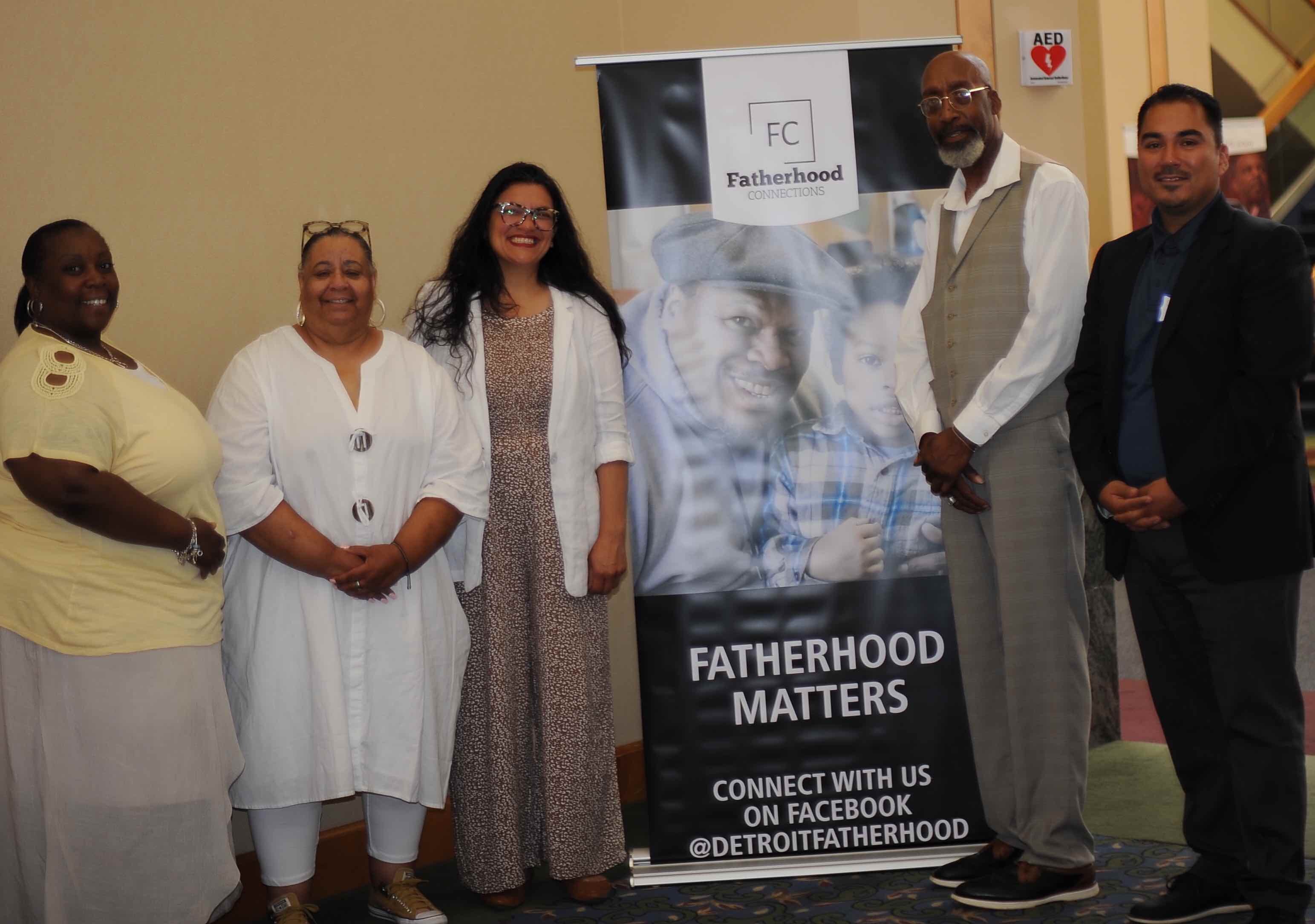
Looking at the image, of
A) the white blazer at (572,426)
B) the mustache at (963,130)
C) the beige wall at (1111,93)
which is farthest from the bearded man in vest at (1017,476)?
the beige wall at (1111,93)

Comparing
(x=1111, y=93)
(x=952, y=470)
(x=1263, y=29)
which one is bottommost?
(x=952, y=470)

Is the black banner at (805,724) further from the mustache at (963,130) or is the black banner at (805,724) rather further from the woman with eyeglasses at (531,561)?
the mustache at (963,130)

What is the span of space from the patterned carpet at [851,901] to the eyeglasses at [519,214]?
1.77m

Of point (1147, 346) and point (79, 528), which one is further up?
point (1147, 346)

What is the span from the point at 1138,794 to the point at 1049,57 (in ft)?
8.76

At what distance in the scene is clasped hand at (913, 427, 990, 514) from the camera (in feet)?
9.91

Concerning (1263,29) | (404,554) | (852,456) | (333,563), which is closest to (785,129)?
(852,456)

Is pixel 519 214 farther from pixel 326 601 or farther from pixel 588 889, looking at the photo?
pixel 588 889

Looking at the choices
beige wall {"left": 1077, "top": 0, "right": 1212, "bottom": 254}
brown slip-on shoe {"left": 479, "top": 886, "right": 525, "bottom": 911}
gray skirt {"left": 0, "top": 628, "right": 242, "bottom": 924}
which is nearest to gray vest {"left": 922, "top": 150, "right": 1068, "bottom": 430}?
brown slip-on shoe {"left": 479, "top": 886, "right": 525, "bottom": 911}

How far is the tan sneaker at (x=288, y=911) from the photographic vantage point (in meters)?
3.01

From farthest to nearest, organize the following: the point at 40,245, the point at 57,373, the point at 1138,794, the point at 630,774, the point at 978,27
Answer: the point at 978,27, the point at 630,774, the point at 1138,794, the point at 40,245, the point at 57,373

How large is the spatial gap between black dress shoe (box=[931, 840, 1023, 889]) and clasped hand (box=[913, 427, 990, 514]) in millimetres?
865

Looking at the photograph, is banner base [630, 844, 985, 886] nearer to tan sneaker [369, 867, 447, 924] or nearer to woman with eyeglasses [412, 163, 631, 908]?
woman with eyeglasses [412, 163, 631, 908]

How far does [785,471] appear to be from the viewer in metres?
3.38
